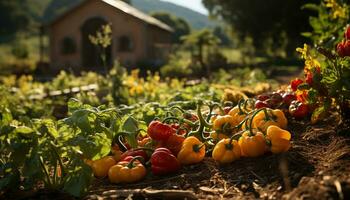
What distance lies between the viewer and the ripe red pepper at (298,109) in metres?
4.04

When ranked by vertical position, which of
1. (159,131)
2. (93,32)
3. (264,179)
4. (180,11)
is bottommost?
(264,179)

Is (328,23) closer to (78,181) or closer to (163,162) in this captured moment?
(163,162)

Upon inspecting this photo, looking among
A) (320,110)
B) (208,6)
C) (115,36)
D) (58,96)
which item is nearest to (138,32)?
(115,36)

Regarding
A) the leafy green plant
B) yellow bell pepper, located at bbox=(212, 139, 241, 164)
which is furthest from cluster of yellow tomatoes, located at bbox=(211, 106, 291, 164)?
the leafy green plant

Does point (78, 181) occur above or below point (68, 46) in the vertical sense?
below

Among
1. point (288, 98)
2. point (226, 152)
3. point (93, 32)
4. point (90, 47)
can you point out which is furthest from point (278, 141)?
point (93, 32)

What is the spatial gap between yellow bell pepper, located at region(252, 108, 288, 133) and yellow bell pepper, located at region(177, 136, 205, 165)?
46 cm

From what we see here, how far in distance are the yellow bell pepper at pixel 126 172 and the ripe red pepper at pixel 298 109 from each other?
166 centimetres

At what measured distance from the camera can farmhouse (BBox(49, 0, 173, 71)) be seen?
2822 centimetres

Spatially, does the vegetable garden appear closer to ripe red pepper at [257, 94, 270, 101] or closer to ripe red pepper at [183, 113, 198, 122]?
ripe red pepper at [183, 113, 198, 122]

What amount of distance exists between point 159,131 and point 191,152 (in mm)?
274

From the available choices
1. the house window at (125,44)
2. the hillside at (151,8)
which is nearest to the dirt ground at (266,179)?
the house window at (125,44)

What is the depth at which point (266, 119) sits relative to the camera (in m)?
3.38

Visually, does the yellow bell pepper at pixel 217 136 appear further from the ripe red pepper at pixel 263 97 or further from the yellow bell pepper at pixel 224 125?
the ripe red pepper at pixel 263 97
